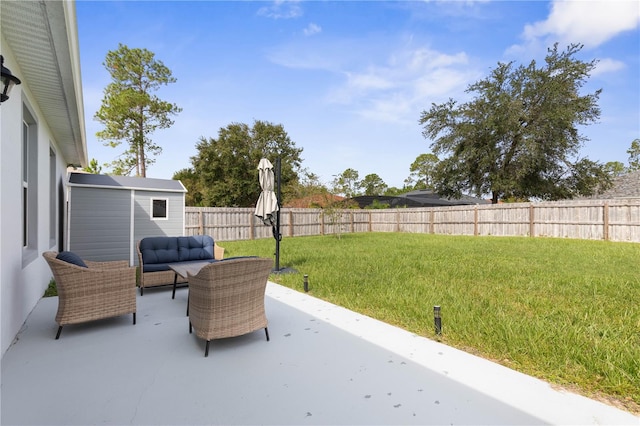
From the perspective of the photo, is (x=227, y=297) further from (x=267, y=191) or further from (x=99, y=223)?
(x=99, y=223)

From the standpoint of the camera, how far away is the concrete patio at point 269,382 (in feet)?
6.37

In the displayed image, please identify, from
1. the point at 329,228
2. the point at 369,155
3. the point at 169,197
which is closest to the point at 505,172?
the point at 369,155

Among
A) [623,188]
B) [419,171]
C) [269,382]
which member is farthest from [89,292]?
[419,171]

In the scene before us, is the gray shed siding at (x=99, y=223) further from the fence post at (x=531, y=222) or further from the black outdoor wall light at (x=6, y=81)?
the fence post at (x=531, y=222)

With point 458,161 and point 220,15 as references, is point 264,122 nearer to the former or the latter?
point 458,161

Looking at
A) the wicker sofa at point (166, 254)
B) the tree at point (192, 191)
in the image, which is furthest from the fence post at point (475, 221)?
the tree at point (192, 191)

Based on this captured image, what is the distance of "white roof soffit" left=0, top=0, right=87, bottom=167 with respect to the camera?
2.51 metres

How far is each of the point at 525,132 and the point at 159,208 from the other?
850 inches

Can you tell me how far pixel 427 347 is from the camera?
2.96 m

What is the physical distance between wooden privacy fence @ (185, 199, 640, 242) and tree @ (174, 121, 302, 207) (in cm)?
706

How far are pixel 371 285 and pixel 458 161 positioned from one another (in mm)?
19770

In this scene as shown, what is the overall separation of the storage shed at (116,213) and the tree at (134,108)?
1330 centimetres

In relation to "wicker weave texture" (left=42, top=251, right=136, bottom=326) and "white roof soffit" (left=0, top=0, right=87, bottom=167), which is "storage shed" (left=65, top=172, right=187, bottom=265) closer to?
"white roof soffit" (left=0, top=0, right=87, bottom=167)

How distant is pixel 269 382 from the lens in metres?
2.35
